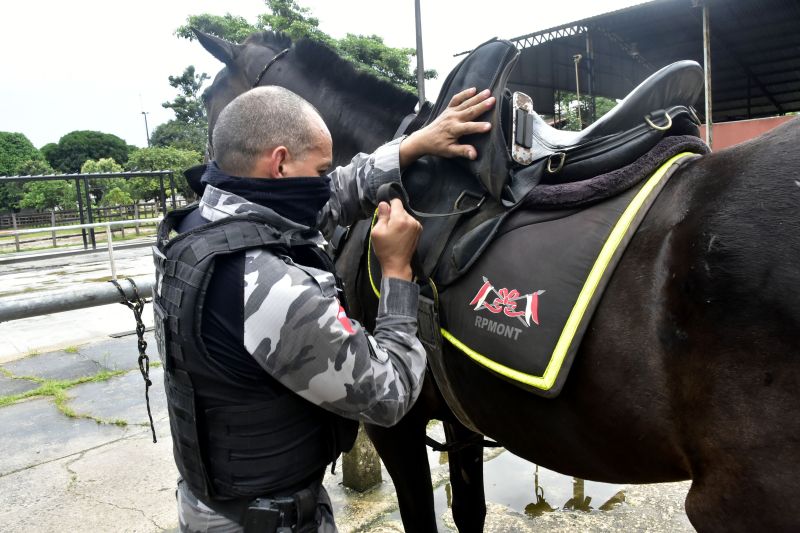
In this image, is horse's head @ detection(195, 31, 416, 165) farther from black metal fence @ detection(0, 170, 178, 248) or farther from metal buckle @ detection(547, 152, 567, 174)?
black metal fence @ detection(0, 170, 178, 248)

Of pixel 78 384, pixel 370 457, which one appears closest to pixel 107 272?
pixel 78 384

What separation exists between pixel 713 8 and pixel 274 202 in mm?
19022

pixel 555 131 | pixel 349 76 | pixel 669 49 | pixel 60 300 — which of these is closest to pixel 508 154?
pixel 555 131

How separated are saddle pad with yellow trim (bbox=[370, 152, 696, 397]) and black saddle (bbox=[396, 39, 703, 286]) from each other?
5 centimetres

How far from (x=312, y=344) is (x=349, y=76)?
163cm

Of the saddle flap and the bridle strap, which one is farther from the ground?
the bridle strap

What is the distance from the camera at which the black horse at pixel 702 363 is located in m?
1.05

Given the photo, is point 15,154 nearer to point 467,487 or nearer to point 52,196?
point 52,196

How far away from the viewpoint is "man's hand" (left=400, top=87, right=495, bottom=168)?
1652mm

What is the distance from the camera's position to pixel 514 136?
5.35 ft

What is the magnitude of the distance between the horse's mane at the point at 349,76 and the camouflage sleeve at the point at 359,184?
52 centimetres

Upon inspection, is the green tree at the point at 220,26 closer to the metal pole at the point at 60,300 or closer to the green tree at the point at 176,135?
the metal pole at the point at 60,300

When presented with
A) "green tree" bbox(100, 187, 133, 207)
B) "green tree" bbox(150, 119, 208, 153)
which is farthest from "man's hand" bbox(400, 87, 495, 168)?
"green tree" bbox(150, 119, 208, 153)

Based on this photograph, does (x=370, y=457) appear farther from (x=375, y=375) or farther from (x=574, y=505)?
(x=375, y=375)
